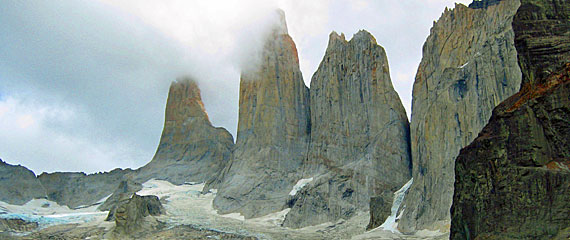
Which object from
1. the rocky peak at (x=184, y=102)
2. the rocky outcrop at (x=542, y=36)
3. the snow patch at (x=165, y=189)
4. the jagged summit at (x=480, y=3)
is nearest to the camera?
the rocky outcrop at (x=542, y=36)

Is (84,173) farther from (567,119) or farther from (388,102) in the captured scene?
(567,119)

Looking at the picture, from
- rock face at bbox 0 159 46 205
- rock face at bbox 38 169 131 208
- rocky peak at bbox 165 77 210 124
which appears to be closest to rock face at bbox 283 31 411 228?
rocky peak at bbox 165 77 210 124

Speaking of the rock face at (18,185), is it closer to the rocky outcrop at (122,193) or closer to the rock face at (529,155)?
the rocky outcrop at (122,193)

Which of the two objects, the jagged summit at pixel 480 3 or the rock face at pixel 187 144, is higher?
the jagged summit at pixel 480 3

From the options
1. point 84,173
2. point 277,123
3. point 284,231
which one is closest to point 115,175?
point 84,173

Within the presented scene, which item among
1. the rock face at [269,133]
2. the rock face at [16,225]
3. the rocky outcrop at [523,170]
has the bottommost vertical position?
the rocky outcrop at [523,170]

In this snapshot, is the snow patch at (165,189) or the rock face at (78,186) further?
the rock face at (78,186)

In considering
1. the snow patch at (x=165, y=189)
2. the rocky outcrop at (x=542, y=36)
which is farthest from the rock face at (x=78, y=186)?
the rocky outcrop at (x=542, y=36)
